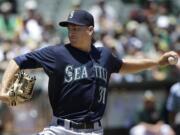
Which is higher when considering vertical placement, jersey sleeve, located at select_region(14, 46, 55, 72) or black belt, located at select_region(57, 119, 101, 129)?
jersey sleeve, located at select_region(14, 46, 55, 72)

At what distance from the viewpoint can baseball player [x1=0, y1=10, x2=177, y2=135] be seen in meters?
5.86

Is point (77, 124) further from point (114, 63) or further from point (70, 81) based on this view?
point (114, 63)

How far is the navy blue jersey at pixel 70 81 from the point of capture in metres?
5.87

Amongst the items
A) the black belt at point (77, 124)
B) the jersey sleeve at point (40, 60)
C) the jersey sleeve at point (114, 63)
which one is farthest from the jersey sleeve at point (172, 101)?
the jersey sleeve at point (40, 60)

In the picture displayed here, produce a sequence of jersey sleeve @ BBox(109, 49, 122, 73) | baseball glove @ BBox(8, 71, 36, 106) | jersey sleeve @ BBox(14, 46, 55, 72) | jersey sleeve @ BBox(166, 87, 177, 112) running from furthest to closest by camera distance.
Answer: jersey sleeve @ BBox(166, 87, 177, 112)
jersey sleeve @ BBox(109, 49, 122, 73)
jersey sleeve @ BBox(14, 46, 55, 72)
baseball glove @ BBox(8, 71, 36, 106)

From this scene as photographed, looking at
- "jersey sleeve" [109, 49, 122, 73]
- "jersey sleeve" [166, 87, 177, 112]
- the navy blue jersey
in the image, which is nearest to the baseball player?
the navy blue jersey

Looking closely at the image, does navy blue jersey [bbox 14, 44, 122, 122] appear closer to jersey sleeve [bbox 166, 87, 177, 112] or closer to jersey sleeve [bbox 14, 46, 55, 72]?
jersey sleeve [bbox 14, 46, 55, 72]

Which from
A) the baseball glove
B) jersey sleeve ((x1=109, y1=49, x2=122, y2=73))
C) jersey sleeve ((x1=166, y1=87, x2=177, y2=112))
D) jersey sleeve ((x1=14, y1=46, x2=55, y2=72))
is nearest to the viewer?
the baseball glove

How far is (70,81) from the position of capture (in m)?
5.88

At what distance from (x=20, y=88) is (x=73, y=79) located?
49 centimetres

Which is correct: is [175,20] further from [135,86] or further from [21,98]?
[21,98]

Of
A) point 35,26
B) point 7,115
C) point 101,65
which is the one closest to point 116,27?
point 35,26

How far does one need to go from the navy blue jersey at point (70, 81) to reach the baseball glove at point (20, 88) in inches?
4.1

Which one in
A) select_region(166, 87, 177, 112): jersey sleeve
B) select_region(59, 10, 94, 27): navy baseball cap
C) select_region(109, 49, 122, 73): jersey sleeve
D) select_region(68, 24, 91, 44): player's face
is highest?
select_region(59, 10, 94, 27): navy baseball cap
